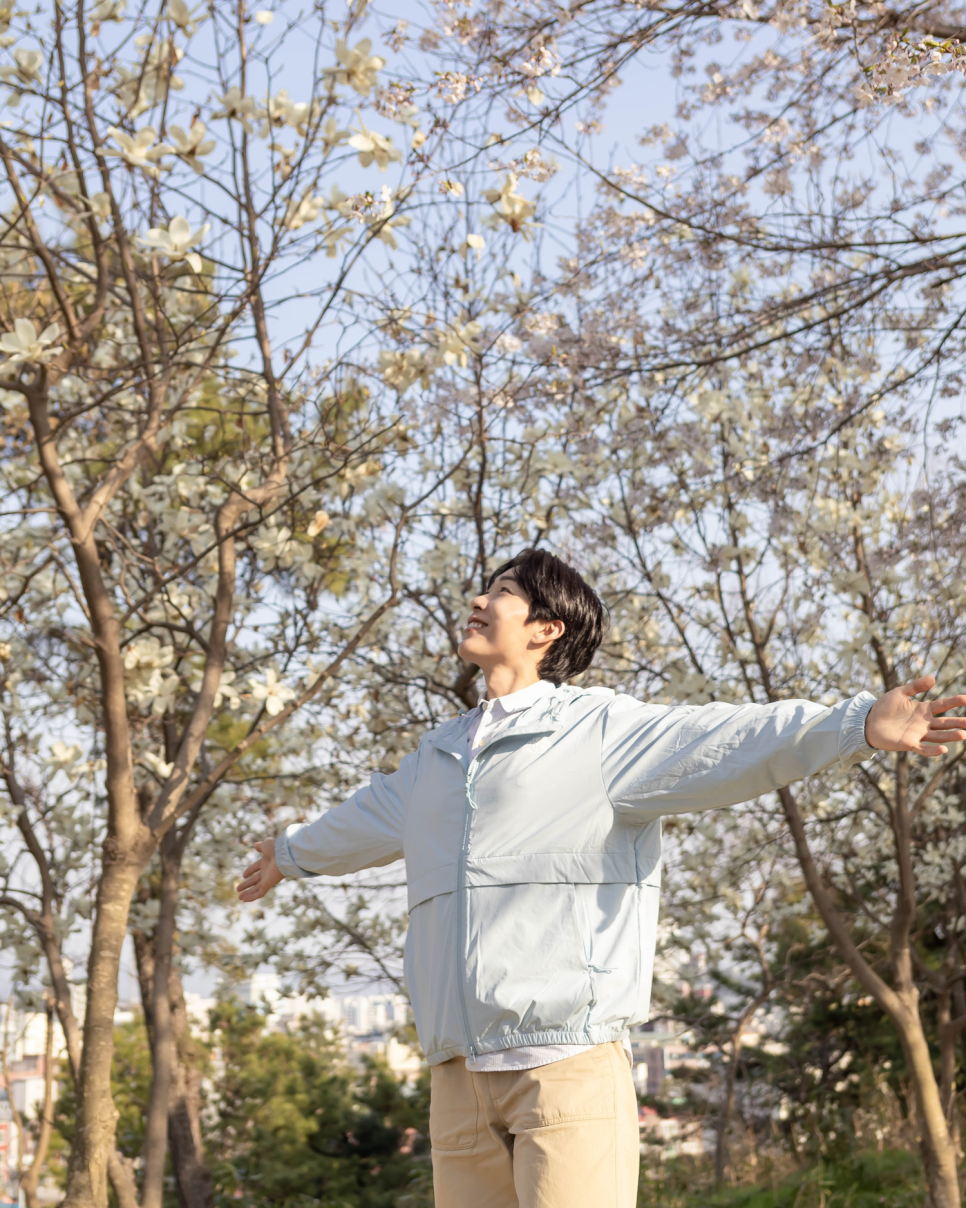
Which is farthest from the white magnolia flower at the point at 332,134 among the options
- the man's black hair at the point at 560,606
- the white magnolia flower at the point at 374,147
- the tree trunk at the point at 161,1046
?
the tree trunk at the point at 161,1046

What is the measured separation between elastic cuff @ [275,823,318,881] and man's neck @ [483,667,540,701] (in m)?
0.43

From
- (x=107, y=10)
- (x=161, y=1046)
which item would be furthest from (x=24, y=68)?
(x=161, y=1046)

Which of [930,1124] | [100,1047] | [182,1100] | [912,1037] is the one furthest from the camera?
[182,1100]

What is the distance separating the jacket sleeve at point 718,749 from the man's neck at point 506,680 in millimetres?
199

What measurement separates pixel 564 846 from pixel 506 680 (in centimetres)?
35

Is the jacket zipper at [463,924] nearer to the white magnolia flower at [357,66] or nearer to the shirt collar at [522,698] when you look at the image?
the shirt collar at [522,698]

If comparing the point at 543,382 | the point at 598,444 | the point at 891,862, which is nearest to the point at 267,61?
the point at 543,382

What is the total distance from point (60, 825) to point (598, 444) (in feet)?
9.26

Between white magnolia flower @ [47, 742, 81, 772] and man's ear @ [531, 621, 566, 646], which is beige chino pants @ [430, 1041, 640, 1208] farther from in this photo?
A: white magnolia flower @ [47, 742, 81, 772]

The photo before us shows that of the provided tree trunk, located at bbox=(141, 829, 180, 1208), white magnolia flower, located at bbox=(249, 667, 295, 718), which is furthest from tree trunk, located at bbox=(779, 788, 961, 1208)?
tree trunk, located at bbox=(141, 829, 180, 1208)

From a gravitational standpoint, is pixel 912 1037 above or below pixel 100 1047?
below

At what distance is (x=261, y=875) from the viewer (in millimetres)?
2049

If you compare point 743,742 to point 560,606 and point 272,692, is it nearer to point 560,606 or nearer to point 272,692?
point 560,606

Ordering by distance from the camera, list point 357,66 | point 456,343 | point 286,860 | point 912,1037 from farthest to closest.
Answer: point 912,1037
point 456,343
point 357,66
point 286,860
